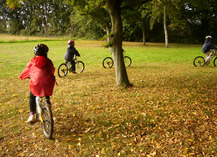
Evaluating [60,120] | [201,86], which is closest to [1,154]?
[60,120]

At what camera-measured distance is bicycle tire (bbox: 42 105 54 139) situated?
3553 mm

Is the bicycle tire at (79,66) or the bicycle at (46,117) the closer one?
the bicycle at (46,117)

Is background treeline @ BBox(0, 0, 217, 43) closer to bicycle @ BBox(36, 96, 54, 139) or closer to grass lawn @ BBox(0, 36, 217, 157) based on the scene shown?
grass lawn @ BBox(0, 36, 217, 157)

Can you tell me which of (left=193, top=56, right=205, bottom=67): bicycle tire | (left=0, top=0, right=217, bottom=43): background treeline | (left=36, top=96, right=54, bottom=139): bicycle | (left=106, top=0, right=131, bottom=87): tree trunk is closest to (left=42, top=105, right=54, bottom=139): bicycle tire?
(left=36, top=96, right=54, bottom=139): bicycle

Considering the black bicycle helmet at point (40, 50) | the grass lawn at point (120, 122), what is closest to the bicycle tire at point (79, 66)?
the grass lawn at point (120, 122)

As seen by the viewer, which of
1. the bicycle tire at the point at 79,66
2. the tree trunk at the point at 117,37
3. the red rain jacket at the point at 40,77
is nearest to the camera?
the red rain jacket at the point at 40,77

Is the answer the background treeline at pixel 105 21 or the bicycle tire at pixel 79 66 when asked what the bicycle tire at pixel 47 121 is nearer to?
the background treeline at pixel 105 21

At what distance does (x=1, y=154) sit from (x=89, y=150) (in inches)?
68.6

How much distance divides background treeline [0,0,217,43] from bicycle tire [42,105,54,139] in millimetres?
4696

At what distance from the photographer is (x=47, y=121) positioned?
3.76 m

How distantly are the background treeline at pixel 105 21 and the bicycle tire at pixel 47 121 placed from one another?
15.4 ft

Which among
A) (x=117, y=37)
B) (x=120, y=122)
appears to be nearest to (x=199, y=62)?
(x=117, y=37)

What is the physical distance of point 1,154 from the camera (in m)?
3.47

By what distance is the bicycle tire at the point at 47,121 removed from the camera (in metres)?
3.55
